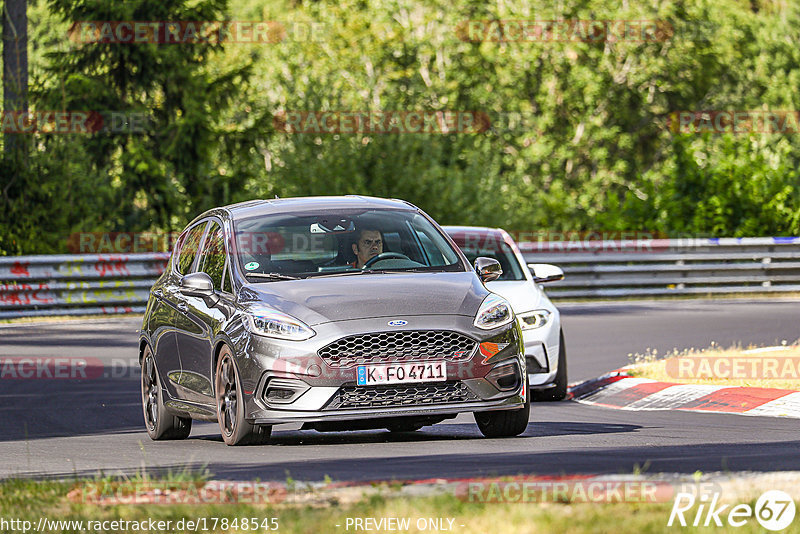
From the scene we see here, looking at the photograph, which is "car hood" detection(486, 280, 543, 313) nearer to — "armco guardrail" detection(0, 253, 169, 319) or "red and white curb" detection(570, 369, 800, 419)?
"red and white curb" detection(570, 369, 800, 419)

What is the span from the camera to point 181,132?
34625 mm

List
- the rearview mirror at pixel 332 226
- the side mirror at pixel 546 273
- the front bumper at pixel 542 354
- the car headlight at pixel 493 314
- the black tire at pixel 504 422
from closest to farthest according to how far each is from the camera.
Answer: the car headlight at pixel 493 314
the black tire at pixel 504 422
the rearview mirror at pixel 332 226
the front bumper at pixel 542 354
the side mirror at pixel 546 273

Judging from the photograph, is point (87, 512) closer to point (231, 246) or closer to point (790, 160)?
point (231, 246)

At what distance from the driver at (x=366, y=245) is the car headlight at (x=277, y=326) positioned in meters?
1.09

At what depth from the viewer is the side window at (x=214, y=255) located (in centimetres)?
1078

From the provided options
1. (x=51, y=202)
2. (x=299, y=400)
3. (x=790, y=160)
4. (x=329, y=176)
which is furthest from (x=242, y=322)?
(x=790, y=160)

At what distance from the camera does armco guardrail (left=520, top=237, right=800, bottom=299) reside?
28531mm

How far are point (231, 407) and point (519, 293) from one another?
5015 millimetres

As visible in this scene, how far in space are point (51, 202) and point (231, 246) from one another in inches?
724

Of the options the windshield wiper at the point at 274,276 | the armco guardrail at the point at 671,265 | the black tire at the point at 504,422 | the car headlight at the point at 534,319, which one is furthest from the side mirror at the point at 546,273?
the armco guardrail at the point at 671,265

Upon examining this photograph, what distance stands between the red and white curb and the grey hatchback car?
2.78 meters

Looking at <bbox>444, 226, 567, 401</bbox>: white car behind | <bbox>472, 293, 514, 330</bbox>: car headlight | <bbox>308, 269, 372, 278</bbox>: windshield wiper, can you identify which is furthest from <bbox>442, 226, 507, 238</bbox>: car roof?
<bbox>472, 293, 514, 330</bbox>: car headlight

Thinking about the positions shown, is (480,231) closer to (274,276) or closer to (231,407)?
(274,276)

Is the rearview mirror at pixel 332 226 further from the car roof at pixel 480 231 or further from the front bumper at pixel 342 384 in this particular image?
the car roof at pixel 480 231
